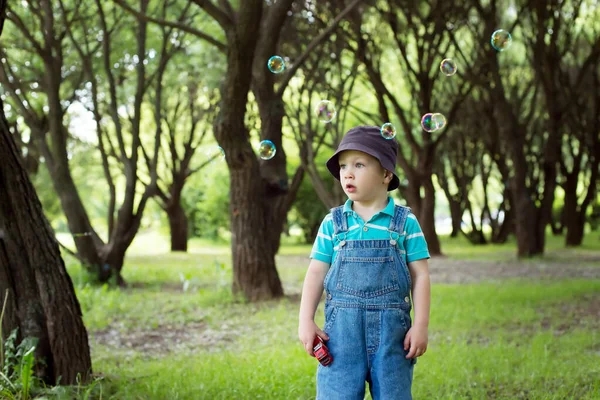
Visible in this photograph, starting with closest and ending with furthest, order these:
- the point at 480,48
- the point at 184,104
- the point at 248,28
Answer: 1. the point at 248,28
2. the point at 480,48
3. the point at 184,104

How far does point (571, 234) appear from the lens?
22.4 m

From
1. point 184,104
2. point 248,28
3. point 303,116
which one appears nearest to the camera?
point 248,28

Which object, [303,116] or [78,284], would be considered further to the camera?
[303,116]

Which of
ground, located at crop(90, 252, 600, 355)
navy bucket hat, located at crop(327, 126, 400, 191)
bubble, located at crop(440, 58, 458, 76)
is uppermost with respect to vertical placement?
bubble, located at crop(440, 58, 458, 76)

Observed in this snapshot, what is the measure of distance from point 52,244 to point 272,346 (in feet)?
9.67

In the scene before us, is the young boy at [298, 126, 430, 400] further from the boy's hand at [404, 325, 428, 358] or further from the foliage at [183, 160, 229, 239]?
the foliage at [183, 160, 229, 239]

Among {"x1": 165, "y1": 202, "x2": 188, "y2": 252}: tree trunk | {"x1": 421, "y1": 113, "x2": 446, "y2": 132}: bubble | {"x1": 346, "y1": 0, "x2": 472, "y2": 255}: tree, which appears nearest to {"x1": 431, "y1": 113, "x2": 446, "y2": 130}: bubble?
{"x1": 421, "y1": 113, "x2": 446, "y2": 132}: bubble

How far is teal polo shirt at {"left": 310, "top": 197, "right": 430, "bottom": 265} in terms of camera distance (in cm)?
335

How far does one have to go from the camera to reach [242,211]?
10.2 metres

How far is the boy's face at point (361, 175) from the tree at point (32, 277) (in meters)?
2.31

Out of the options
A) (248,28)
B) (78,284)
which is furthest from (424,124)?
(78,284)

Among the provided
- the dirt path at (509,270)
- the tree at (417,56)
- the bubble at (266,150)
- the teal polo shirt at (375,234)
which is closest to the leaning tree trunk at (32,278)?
the bubble at (266,150)

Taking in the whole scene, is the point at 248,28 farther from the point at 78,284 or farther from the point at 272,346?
the point at 78,284

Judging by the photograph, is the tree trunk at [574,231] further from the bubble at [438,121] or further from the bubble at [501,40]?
the bubble at [438,121]
